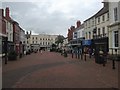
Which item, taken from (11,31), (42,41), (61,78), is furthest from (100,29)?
(42,41)

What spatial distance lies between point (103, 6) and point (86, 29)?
1087 cm

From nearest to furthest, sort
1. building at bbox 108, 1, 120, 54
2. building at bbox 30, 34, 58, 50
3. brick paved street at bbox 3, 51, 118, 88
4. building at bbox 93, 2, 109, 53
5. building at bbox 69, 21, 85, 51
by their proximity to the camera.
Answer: brick paved street at bbox 3, 51, 118, 88 < building at bbox 108, 1, 120, 54 < building at bbox 93, 2, 109, 53 < building at bbox 69, 21, 85, 51 < building at bbox 30, 34, 58, 50

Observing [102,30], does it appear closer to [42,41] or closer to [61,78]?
[61,78]

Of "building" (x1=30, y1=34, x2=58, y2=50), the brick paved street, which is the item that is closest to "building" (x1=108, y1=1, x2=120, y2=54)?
the brick paved street

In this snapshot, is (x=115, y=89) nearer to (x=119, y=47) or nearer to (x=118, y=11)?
(x=119, y=47)

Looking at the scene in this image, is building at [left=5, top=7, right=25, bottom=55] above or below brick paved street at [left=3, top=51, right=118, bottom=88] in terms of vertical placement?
above

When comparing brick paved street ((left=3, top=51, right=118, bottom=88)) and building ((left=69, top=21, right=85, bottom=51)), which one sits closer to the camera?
brick paved street ((left=3, top=51, right=118, bottom=88))

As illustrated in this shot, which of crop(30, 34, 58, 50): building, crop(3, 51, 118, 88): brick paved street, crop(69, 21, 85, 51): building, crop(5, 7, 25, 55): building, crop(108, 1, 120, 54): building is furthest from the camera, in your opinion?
crop(30, 34, 58, 50): building

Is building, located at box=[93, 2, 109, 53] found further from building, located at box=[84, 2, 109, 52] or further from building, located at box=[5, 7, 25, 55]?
building, located at box=[5, 7, 25, 55]

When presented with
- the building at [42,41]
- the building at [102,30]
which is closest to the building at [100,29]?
the building at [102,30]

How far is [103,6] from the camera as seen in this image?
48969 millimetres

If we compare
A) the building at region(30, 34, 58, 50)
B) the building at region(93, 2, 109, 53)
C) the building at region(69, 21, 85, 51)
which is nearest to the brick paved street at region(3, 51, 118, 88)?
the building at region(93, 2, 109, 53)

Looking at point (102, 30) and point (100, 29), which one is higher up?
point (100, 29)

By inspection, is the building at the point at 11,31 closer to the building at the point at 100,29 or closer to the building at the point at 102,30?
the building at the point at 100,29
